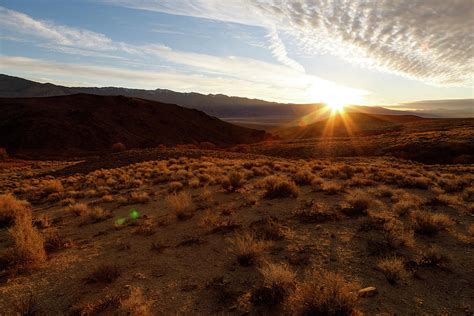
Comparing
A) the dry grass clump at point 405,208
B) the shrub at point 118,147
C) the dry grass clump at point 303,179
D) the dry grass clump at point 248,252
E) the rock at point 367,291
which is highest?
the dry grass clump at point 405,208

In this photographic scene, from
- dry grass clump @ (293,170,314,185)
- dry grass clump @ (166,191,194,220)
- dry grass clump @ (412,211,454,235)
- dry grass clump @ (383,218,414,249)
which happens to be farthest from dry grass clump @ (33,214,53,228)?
dry grass clump @ (412,211,454,235)

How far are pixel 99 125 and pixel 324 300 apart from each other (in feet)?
208

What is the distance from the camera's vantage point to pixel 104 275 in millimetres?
6277

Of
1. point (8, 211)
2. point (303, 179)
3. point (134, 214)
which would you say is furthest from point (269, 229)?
point (8, 211)

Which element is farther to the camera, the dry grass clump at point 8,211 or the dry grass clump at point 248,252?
the dry grass clump at point 8,211

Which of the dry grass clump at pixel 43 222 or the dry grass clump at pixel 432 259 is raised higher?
the dry grass clump at pixel 432 259

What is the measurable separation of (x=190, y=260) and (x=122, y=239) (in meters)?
2.42

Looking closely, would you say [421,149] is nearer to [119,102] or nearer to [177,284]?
[177,284]

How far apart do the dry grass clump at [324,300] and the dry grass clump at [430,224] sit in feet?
13.4

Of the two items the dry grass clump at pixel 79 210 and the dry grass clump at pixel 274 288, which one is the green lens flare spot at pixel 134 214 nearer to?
the dry grass clump at pixel 79 210

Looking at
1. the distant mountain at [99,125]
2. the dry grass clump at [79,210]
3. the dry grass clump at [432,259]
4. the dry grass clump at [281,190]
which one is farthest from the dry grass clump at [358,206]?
the distant mountain at [99,125]

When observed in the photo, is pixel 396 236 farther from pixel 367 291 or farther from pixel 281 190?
pixel 281 190

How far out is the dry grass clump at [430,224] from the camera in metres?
8.20

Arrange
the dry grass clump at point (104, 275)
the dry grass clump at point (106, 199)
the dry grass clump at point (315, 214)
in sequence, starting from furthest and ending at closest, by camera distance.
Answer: the dry grass clump at point (106, 199) → the dry grass clump at point (315, 214) → the dry grass clump at point (104, 275)
